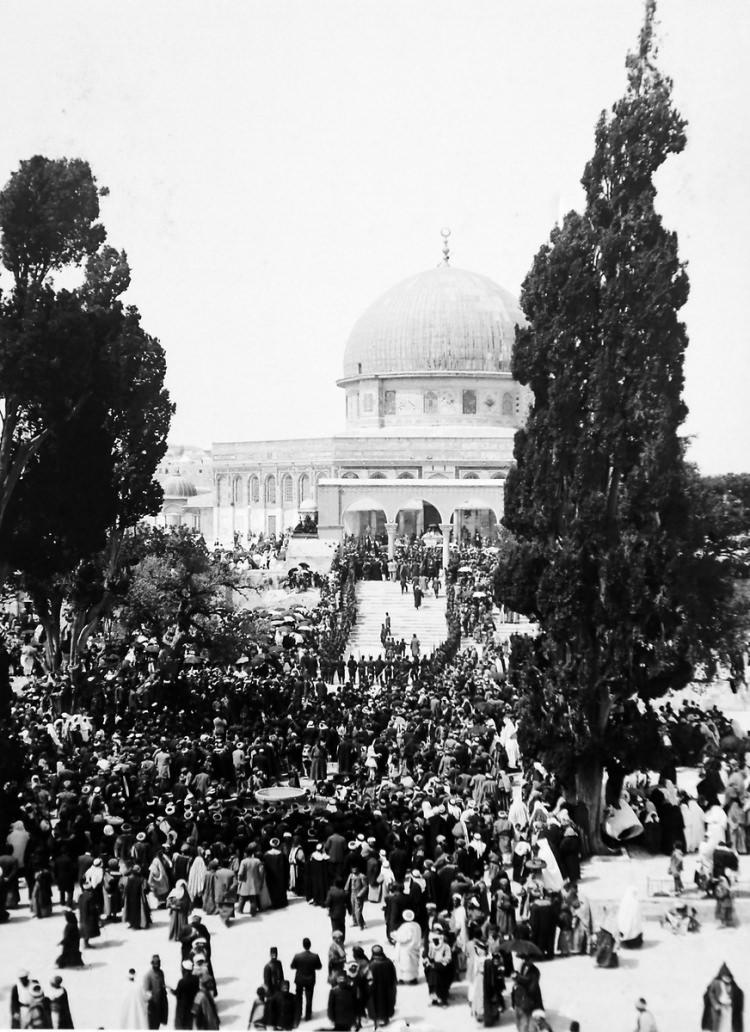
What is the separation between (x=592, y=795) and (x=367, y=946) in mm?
3623

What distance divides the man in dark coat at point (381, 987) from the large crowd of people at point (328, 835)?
0.02 m

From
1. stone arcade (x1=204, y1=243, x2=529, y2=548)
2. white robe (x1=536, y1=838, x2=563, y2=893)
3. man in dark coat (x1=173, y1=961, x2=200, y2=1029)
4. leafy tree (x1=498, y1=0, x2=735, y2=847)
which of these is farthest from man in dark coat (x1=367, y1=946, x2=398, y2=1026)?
stone arcade (x1=204, y1=243, x2=529, y2=548)

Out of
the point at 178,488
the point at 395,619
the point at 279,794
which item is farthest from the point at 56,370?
the point at 178,488

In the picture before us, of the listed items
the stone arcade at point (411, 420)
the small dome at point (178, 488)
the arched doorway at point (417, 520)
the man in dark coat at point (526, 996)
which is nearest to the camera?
the man in dark coat at point (526, 996)

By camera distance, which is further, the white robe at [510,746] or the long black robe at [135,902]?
the white robe at [510,746]

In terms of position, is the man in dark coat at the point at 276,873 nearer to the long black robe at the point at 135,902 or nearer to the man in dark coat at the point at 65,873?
the long black robe at the point at 135,902

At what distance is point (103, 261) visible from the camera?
678 inches

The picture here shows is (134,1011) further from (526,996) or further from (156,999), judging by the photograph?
(526,996)

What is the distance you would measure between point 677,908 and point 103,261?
1114cm

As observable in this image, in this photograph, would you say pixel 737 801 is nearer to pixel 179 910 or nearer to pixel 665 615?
pixel 665 615

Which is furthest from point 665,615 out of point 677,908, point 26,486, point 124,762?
point 26,486

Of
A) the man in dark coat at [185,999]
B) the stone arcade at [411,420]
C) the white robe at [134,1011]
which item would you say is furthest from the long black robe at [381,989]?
the stone arcade at [411,420]

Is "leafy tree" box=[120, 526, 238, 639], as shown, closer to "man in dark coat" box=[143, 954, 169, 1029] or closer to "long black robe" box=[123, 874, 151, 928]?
"long black robe" box=[123, 874, 151, 928]

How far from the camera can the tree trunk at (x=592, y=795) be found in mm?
13797
